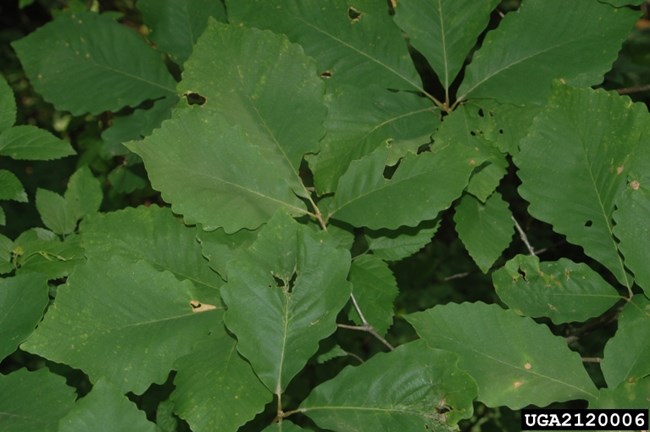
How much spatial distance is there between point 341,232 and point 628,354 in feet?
1.96

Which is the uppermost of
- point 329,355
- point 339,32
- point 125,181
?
point 339,32

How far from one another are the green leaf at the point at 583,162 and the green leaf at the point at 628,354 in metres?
0.12

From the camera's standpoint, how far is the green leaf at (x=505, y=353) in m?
1.34

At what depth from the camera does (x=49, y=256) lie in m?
1.68

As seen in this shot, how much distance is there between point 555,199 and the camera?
151 cm

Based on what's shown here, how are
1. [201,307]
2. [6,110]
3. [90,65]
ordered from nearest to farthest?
[201,307] → [6,110] → [90,65]

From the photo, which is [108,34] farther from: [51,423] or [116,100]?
[51,423]

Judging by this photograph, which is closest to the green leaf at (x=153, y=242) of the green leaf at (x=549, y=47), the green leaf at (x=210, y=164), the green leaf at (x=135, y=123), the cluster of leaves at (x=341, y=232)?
the cluster of leaves at (x=341, y=232)

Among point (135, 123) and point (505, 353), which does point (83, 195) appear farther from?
point (505, 353)

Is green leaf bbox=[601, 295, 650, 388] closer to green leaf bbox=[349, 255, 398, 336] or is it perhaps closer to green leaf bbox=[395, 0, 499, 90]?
green leaf bbox=[349, 255, 398, 336]

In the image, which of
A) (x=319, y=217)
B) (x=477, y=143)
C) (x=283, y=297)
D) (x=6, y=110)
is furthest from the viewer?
(x=6, y=110)

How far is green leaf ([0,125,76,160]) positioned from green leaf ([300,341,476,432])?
0.90 metres

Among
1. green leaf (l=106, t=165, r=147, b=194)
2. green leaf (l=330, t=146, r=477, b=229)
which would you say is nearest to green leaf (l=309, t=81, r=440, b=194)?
green leaf (l=330, t=146, r=477, b=229)

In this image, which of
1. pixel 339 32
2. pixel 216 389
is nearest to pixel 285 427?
pixel 216 389
